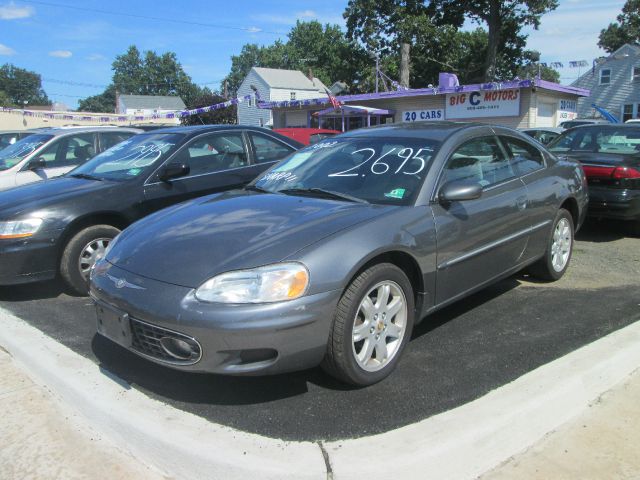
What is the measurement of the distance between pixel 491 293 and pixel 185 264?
2988 mm

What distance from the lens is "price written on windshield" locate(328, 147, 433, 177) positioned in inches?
146

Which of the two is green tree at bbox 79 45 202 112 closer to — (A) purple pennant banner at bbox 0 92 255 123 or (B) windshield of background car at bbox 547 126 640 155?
(A) purple pennant banner at bbox 0 92 255 123

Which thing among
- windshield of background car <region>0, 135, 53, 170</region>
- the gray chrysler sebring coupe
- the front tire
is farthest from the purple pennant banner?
the front tire

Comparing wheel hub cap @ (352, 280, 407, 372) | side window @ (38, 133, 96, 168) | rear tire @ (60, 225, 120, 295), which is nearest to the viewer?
wheel hub cap @ (352, 280, 407, 372)

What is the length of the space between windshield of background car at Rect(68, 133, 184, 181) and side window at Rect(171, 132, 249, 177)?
165 millimetres

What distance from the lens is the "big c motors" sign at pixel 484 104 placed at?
18266 mm

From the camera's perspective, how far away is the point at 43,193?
194 inches

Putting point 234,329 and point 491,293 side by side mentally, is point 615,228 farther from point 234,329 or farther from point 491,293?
point 234,329

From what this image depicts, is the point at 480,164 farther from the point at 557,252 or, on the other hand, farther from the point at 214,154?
the point at 214,154

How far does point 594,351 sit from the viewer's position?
134 inches

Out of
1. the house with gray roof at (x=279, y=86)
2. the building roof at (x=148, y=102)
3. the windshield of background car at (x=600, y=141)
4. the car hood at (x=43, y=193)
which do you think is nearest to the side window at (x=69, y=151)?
the car hood at (x=43, y=193)

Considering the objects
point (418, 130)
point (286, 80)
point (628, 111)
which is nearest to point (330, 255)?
point (418, 130)

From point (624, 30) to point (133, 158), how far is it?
A: 6751cm

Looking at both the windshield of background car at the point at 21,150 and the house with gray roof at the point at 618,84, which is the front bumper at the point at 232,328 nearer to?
the windshield of background car at the point at 21,150
